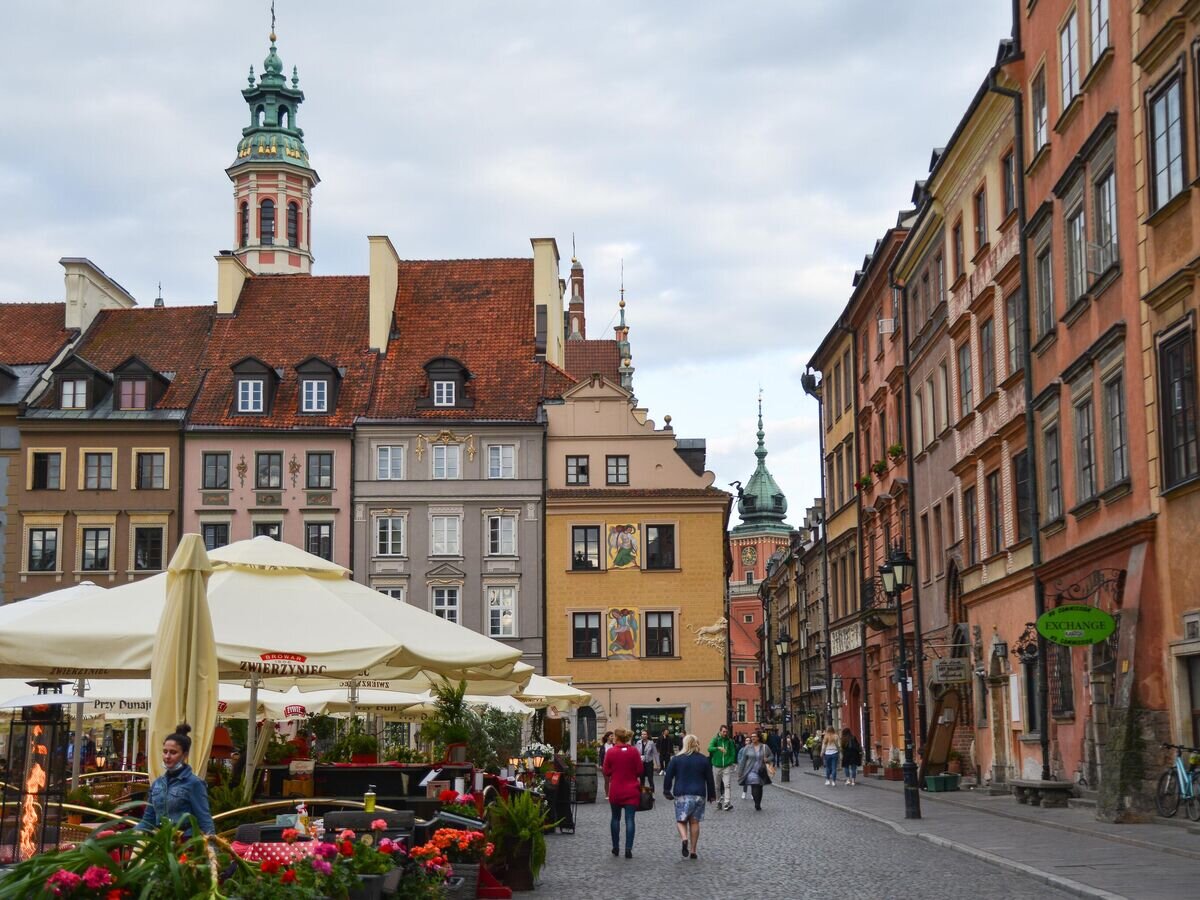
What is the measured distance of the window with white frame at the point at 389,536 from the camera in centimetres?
5991

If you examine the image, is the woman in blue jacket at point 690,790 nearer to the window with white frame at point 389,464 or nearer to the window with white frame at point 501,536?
the window with white frame at point 501,536

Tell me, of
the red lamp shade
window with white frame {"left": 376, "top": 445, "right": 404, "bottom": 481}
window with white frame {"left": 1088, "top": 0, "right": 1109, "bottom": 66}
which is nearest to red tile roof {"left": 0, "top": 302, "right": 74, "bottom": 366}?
window with white frame {"left": 376, "top": 445, "right": 404, "bottom": 481}

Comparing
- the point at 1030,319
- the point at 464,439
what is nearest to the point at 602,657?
the point at 464,439

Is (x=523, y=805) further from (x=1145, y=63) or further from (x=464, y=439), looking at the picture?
(x=464, y=439)

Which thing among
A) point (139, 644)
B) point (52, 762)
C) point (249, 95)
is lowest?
point (52, 762)

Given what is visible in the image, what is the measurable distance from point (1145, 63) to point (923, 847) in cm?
1089

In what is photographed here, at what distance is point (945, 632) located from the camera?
39.5 meters

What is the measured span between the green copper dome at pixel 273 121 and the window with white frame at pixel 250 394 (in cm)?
3628

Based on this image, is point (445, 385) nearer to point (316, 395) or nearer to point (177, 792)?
Result: point (316, 395)

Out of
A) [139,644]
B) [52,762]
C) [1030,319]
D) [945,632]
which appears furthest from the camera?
[945,632]

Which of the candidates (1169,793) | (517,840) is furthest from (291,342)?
(517,840)

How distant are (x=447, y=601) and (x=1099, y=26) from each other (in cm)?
3877

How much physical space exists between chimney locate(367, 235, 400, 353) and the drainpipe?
36172 millimetres

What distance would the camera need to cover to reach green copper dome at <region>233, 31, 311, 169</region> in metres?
95.2
